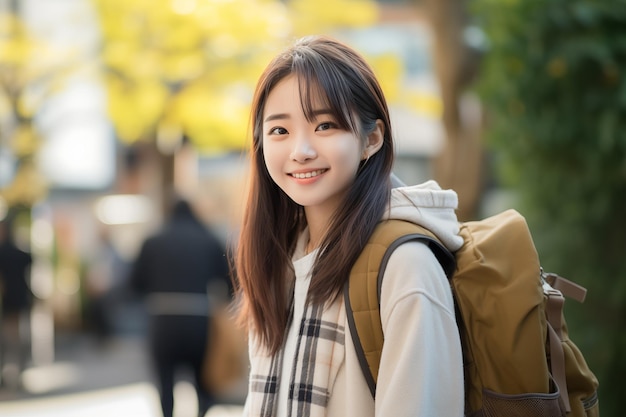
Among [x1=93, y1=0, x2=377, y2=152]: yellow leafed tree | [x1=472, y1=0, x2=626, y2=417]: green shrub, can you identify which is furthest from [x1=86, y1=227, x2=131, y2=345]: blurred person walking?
[x1=472, y1=0, x2=626, y2=417]: green shrub

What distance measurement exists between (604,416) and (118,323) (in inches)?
501

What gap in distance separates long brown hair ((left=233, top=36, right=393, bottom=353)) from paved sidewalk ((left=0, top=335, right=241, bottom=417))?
5.54 m

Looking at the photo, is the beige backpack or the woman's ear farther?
the woman's ear

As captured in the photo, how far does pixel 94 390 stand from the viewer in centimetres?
995

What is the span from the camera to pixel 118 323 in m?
15.5

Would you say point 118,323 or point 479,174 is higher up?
point 479,174

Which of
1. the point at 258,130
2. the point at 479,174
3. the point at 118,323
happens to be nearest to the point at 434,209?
the point at 258,130

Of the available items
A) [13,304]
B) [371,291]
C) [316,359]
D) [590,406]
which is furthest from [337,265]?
[13,304]

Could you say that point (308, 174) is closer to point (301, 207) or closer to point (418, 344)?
point (301, 207)

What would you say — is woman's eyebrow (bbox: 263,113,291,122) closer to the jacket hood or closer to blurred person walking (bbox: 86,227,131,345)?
the jacket hood

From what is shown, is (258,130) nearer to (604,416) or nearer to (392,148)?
(392,148)

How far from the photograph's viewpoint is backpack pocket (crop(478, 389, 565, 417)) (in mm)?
1572

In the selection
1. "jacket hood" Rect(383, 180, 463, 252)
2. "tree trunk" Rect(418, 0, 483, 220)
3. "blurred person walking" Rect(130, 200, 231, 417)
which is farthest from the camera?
"tree trunk" Rect(418, 0, 483, 220)

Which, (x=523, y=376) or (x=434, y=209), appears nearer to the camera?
(x=523, y=376)
